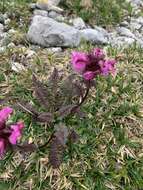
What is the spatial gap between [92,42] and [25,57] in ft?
2.69

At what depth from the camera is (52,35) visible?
4.97 m

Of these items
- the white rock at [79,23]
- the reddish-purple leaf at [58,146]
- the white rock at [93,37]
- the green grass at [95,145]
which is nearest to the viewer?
the reddish-purple leaf at [58,146]

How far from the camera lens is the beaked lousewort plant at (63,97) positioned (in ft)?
11.2

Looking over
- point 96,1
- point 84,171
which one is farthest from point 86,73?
point 96,1

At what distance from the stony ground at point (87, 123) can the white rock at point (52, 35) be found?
0.04 metres

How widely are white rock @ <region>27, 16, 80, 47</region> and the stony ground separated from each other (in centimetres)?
4

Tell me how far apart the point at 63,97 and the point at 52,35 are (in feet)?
3.37

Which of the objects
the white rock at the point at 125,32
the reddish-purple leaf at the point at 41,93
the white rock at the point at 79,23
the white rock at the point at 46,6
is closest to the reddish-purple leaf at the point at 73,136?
the reddish-purple leaf at the point at 41,93

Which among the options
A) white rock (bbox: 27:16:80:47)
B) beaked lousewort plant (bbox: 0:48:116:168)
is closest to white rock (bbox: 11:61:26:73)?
beaked lousewort plant (bbox: 0:48:116:168)

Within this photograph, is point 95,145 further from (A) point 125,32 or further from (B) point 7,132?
(A) point 125,32

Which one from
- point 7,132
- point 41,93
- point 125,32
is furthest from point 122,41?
point 7,132

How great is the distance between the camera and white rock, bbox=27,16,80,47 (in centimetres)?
498

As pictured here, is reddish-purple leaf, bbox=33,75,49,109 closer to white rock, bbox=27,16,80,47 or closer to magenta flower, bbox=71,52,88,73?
magenta flower, bbox=71,52,88,73

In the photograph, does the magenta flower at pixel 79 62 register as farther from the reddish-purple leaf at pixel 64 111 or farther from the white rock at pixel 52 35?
the white rock at pixel 52 35
